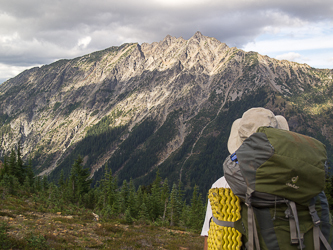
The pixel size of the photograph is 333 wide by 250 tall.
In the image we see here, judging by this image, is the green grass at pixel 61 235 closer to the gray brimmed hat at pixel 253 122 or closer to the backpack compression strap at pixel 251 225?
the backpack compression strap at pixel 251 225

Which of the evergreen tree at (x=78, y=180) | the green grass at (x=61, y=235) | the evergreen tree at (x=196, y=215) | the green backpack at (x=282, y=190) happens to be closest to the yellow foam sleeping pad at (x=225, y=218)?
the green backpack at (x=282, y=190)

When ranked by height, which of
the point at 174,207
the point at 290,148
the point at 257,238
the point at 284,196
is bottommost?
the point at 174,207

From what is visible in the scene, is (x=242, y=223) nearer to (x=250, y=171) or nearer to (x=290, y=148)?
(x=250, y=171)

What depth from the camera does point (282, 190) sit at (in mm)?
3236

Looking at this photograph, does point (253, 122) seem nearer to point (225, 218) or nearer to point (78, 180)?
point (225, 218)

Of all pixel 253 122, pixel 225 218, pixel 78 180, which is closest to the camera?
pixel 225 218

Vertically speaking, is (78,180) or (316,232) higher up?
(316,232)

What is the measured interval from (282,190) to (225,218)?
1039 mm

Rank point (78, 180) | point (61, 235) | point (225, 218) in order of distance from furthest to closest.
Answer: point (78, 180), point (61, 235), point (225, 218)

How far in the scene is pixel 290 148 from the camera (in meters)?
3.35

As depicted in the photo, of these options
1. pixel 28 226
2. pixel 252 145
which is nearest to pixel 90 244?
pixel 28 226

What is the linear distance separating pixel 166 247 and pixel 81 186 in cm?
3261

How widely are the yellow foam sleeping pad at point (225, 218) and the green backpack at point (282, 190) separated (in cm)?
24

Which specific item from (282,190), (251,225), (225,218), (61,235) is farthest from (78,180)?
(282,190)
